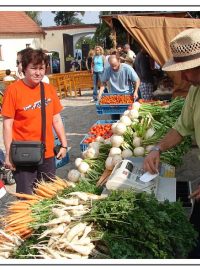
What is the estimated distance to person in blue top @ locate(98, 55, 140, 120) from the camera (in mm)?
7336

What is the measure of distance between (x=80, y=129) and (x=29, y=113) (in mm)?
6332

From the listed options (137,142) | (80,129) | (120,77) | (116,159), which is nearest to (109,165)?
(116,159)

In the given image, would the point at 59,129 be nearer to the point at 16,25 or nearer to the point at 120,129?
the point at 120,129

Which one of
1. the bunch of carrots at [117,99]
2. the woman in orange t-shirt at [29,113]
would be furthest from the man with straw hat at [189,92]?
the bunch of carrots at [117,99]

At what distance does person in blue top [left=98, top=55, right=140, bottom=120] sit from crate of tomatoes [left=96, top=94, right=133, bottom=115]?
133mm

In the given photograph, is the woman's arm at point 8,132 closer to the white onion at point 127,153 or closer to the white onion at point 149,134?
the white onion at point 127,153

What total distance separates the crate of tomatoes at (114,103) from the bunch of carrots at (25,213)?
474 centimetres

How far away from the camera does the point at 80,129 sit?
987 centimetres

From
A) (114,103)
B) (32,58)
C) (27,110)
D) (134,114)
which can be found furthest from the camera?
(114,103)

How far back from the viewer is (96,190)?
2.85m

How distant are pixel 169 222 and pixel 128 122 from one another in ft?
7.39

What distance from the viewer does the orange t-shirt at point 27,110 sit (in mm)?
3482
